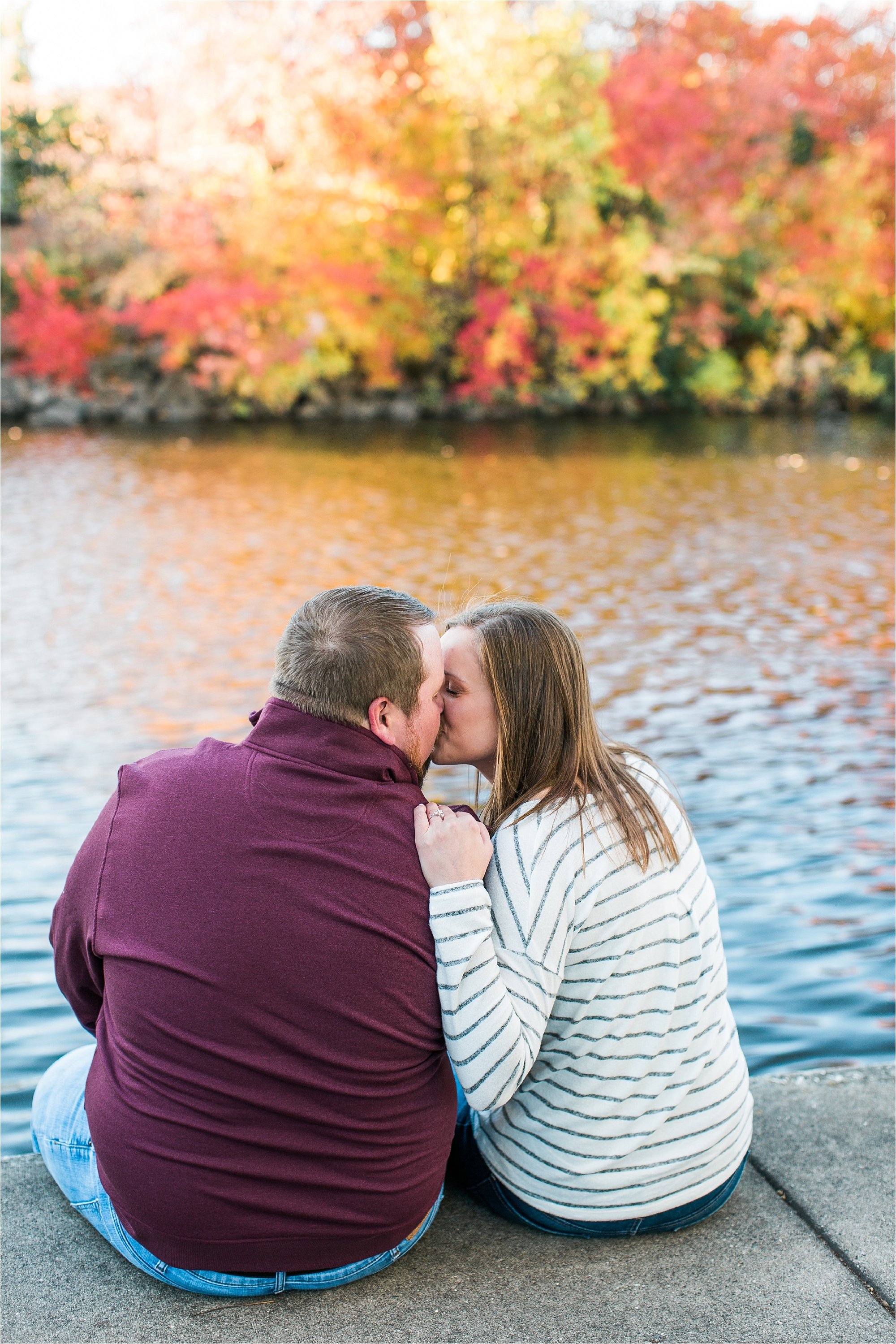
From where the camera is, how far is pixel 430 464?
16719 mm

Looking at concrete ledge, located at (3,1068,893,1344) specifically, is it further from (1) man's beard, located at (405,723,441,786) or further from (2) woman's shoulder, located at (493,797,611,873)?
(1) man's beard, located at (405,723,441,786)

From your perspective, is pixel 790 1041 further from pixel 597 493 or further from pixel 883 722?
pixel 597 493

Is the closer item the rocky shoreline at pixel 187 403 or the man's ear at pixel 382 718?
the man's ear at pixel 382 718

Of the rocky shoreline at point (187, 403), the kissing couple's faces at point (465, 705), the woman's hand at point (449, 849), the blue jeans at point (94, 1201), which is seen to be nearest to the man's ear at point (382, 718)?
the woman's hand at point (449, 849)

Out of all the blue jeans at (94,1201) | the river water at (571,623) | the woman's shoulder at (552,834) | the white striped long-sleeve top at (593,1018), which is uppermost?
the woman's shoulder at (552,834)

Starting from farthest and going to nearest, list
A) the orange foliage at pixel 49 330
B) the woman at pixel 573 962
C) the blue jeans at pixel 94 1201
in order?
the orange foliage at pixel 49 330 < the blue jeans at pixel 94 1201 < the woman at pixel 573 962

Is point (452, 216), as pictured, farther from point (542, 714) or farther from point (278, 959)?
point (278, 959)

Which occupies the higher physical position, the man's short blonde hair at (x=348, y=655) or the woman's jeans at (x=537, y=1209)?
the man's short blonde hair at (x=348, y=655)

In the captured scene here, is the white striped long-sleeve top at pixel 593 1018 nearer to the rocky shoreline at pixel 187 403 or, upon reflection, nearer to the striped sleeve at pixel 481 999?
the striped sleeve at pixel 481 999

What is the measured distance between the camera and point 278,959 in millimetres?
1590

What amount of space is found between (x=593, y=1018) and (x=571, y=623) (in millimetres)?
6679

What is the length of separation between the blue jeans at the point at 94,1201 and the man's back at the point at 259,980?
0.09 m

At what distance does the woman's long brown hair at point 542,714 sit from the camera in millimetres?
1877

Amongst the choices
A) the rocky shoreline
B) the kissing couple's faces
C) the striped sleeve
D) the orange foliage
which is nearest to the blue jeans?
the striped sleeve
